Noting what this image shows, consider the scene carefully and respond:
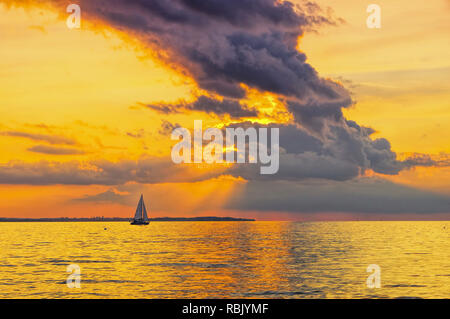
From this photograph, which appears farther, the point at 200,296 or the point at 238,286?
the point at 238,286

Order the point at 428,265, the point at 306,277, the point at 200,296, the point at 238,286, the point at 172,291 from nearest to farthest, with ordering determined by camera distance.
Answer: the point at 200,296 < the point at 172,291 < the point at 238,286 < the point at 306,277 < the point at 428,265

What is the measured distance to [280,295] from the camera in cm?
5009

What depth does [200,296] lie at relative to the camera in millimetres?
48969
